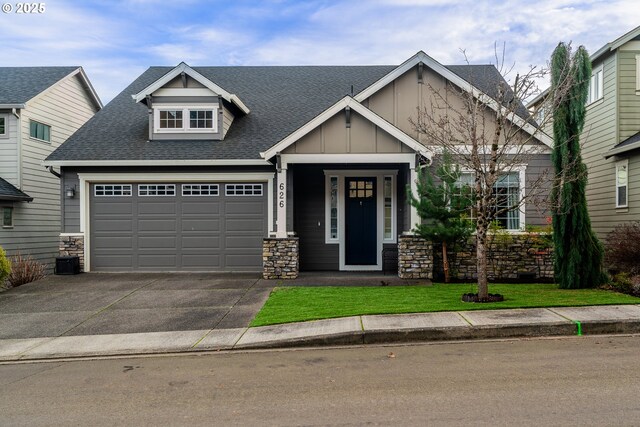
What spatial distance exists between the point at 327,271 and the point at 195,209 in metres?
4.31

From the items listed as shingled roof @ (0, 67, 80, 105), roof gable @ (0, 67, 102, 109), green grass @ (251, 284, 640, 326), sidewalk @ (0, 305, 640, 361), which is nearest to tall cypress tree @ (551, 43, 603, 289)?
green grass @ (251, 284, 640, 326)

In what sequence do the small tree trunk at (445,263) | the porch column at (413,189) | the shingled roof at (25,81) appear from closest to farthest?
the small tree trunk at (445,263) → the porch column at (413,189) → the shingled roof at (25,81)

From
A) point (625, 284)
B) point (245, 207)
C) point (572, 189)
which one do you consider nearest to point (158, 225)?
point (245, 207)

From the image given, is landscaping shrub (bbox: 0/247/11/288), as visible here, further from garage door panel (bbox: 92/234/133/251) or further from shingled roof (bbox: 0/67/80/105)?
shingled roof (bbox: 0/67/80/105)

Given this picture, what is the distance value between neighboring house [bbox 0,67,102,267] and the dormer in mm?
5021

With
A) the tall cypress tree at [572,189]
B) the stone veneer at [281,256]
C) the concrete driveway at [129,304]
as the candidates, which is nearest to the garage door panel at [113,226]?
the concrete driveway at [129,304]

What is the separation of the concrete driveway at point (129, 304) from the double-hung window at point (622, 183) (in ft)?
36.8

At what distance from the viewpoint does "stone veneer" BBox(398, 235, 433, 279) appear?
12.9 m

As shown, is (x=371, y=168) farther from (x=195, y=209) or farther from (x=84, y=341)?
(x=84, y=341)

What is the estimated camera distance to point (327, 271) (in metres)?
14.9

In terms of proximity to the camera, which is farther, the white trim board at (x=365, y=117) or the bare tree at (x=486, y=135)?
the white trim board at (x=365, y=117)

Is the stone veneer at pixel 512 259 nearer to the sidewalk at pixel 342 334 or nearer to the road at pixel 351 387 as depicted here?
the sidewalk at pixel 342 334

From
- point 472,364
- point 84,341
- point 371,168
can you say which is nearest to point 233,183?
point 371,168

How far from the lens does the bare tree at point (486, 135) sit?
31.8 feet
